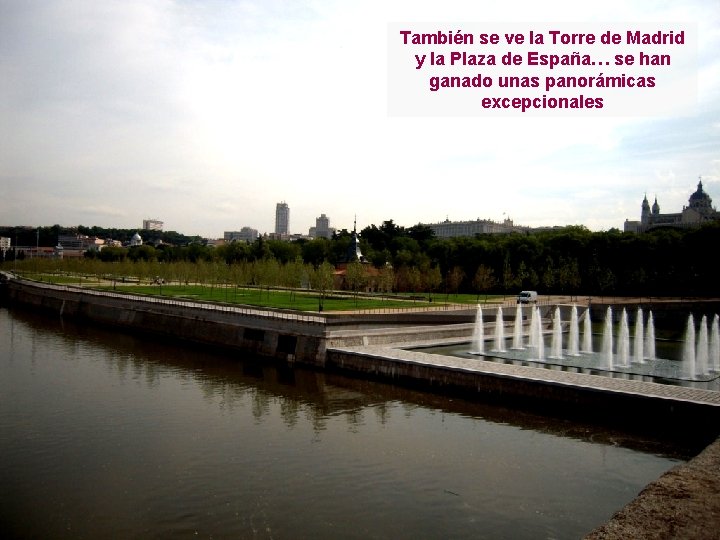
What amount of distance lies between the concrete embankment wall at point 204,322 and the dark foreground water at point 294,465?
243 inches

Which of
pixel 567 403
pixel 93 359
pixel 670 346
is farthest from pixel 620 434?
pixel 93 359

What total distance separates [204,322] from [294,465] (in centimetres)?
2570

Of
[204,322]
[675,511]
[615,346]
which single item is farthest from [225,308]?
[675,511]

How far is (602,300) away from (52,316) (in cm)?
5246

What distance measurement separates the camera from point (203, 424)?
68.0 feet

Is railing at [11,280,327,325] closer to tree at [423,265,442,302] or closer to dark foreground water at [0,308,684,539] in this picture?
dark foreground water at [0,308,684,539]

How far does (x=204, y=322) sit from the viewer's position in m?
41.0

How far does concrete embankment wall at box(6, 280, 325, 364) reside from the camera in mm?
33375

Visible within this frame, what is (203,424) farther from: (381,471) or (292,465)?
(381,471)

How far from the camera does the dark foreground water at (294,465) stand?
13492 millimetres

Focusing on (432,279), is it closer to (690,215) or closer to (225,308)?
(225,308)

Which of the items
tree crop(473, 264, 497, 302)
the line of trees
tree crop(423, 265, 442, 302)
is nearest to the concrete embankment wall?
the line of trees

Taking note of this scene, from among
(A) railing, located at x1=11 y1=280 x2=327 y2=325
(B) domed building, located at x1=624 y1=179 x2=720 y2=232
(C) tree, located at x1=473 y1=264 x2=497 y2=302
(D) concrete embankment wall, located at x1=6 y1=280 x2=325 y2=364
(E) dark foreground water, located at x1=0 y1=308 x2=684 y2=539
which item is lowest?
(E) dark foreground water, located at x1=0 y1=308 x2=684 y2=539

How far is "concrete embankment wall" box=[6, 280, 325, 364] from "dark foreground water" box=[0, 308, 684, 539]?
6.18 meters
